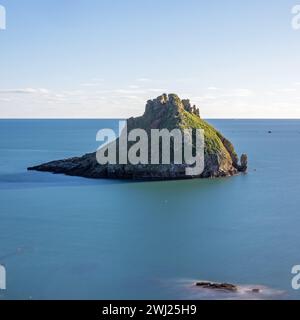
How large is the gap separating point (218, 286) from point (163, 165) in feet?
155

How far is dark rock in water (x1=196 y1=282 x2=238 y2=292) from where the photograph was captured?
34.7m

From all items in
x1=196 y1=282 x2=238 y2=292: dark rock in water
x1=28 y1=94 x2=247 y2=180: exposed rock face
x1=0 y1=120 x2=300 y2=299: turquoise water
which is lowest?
x1=196 y1=282 x2=238 y2=292: dark rock in water

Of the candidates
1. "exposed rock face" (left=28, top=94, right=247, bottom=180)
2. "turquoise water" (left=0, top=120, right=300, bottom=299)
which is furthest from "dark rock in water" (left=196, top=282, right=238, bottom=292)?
"exposed rock face" (left=28, top=94, right=247, bottom=180)

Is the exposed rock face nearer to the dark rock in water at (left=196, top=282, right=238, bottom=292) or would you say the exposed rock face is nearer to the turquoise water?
the turquoise water

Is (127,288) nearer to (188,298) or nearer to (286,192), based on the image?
(188,298)

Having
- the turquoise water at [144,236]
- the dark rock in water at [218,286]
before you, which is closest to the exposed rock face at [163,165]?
the turquoise water at [144,236]

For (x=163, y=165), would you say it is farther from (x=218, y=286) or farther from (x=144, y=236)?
(x=218, y=286)

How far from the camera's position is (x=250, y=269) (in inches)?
1555

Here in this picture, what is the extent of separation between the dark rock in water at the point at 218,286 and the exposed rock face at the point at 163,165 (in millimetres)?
45690

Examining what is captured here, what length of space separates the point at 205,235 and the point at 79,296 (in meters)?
18.8

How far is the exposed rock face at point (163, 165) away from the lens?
3216 inches

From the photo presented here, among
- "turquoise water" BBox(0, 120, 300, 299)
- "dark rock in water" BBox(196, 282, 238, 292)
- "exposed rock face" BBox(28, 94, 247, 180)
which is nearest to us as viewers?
"dark rock in water" BBox(196, 282, 238, 292)

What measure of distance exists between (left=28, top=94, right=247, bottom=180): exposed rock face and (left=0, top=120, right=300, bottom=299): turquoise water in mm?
3393

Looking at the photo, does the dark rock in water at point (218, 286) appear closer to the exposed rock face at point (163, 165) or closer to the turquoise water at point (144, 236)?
the turquoise water at point (144, 236)
